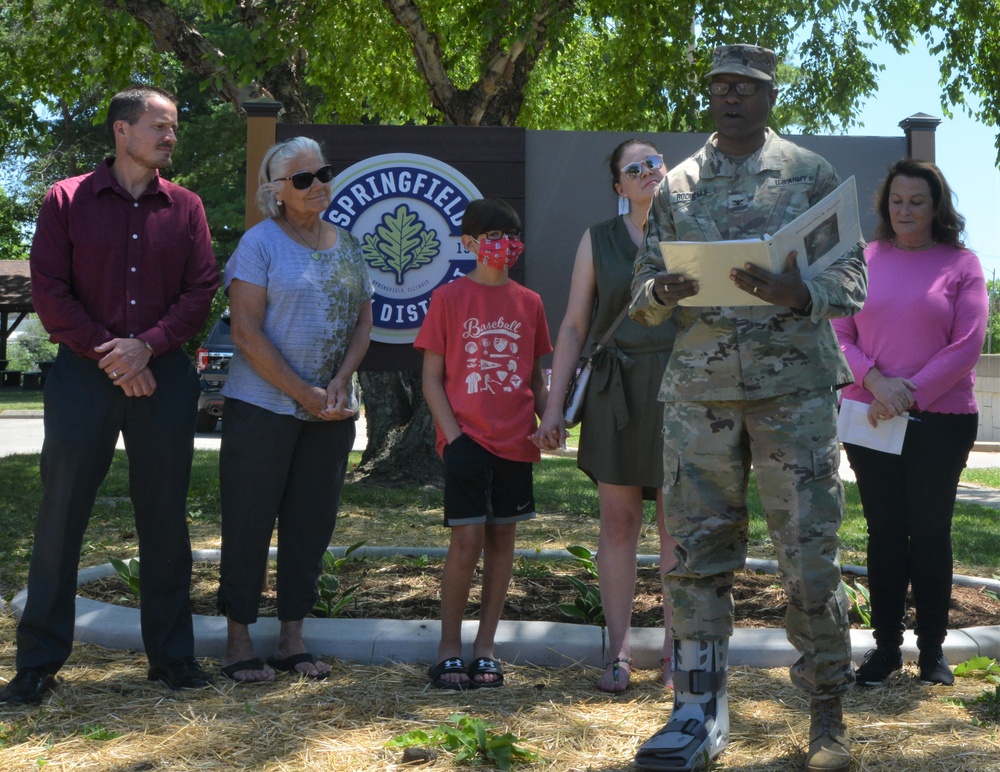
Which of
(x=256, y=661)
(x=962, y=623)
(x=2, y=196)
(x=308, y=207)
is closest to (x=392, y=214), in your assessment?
(x=308, y=207)

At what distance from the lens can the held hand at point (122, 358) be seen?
3.95 metres

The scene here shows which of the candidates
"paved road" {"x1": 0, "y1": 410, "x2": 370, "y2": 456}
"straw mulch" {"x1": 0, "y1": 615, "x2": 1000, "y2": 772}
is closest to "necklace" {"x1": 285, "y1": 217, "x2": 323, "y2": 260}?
"straw mulch" {"x1": 0, "y1": 615, "x2": 1000, "y2": 772}

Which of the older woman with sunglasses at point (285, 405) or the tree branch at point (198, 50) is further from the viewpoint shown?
the tree branch at point (198, 50)

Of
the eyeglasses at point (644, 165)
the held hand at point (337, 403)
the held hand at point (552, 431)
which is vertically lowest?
the held hand at point (552, 431)

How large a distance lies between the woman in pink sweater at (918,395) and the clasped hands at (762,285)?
1.27 metres

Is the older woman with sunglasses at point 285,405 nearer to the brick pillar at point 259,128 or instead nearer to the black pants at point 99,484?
the black pants at point 99,484

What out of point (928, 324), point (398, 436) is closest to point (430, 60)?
point (398, 436)

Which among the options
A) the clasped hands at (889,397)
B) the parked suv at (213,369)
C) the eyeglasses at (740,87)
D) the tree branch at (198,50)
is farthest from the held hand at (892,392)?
the parked suv at (213,369)

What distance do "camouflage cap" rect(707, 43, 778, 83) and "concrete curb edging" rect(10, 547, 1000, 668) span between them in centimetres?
225

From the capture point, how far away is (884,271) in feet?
14.7

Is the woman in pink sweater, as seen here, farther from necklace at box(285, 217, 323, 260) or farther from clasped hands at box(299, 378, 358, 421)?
necklace at box(285, 217, 323, 260)

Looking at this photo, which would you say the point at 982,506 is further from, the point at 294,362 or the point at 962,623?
the point at 294,362

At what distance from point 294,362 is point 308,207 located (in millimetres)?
604

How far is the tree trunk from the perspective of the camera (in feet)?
33.2
